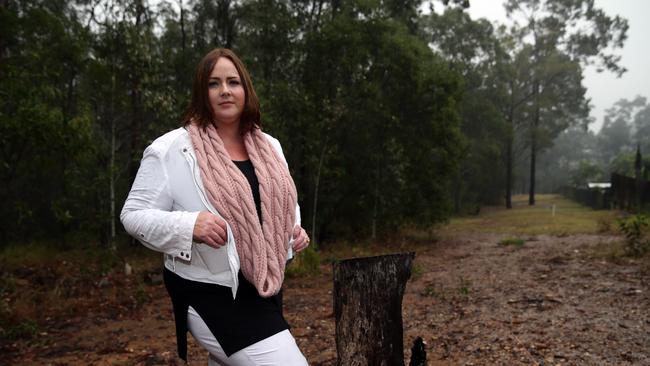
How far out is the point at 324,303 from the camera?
7.46 meters

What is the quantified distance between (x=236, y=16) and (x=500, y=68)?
2322 centimetres

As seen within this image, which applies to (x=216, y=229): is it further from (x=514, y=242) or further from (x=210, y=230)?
(x=514, y=242)

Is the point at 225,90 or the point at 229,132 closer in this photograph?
the point at 225,90

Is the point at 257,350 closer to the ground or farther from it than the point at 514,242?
farther from it

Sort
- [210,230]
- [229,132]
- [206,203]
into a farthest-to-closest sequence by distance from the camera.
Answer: [229,132] < [206,203] < [210,230]

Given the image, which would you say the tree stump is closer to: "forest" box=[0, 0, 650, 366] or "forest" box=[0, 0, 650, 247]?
"forest" box=[0, 0, 650, 366]

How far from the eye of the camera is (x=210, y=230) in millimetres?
1803

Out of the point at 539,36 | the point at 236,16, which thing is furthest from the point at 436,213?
the point at 539,36

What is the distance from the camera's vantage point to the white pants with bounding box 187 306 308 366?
1827 mm

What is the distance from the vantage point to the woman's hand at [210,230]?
1.80m

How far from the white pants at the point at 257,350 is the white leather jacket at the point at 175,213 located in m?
0.20

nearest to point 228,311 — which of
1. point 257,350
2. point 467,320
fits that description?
point 257,350

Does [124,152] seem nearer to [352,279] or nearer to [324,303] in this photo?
[324,303]

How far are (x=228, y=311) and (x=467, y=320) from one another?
473 centimetres
